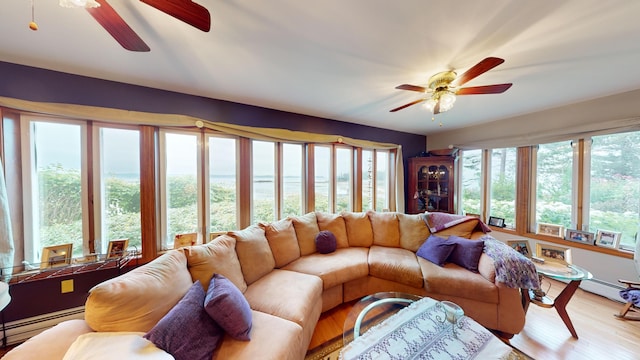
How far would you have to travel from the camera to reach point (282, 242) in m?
2.27

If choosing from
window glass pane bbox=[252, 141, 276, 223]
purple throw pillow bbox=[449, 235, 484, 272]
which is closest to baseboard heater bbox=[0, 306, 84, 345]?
window glass pane bbox=[252, 141, 276, 223]

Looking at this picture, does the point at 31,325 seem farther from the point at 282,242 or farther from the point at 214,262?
the point at 282,242

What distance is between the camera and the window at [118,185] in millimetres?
2047

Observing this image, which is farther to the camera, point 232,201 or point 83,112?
Answer: point 232,201

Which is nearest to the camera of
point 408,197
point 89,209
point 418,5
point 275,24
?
point 418,5

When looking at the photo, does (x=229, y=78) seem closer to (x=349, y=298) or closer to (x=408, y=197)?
(x=349, y=298)

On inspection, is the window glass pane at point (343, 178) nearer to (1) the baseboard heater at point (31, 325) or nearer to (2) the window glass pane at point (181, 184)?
(2) the window glass pane at point (181, 184)

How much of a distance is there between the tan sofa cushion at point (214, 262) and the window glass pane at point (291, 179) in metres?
1.32

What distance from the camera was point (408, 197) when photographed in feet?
13.9

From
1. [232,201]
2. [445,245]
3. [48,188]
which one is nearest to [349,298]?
[445,245]

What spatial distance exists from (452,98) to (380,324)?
6.45ft

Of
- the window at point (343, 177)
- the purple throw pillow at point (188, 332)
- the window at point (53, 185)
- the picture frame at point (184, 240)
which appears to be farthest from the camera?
the window at point (343, 177)

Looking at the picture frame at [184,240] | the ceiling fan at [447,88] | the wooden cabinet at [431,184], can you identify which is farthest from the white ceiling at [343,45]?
the wooden cabinet at [431,184]

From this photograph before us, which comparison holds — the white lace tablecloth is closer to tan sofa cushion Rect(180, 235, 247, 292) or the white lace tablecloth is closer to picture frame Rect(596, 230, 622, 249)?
tan sofa cushion Rect(180, 235, 247, 292)
